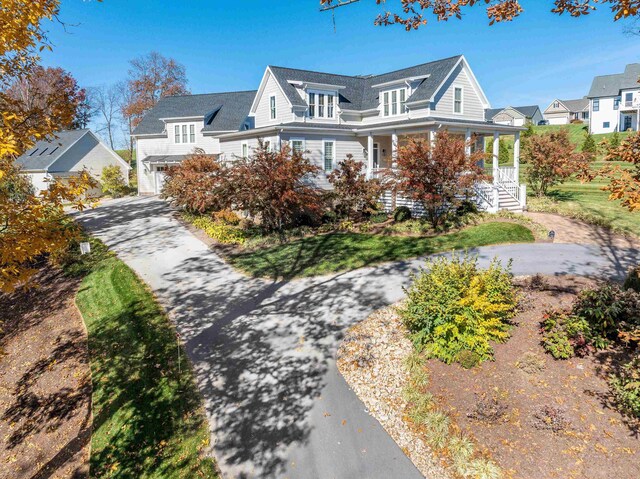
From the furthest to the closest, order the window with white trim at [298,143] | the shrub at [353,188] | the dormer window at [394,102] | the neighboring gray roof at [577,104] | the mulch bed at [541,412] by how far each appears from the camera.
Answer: the neighboring gray roof at [577,104]
the dormer window at [394,102]
the window with white trim at [298,143]
the shrub at [353,188]
the mulch bed at [541,412]

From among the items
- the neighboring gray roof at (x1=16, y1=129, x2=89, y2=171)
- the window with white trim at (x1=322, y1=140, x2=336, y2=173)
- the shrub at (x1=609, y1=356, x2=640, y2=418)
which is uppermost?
the neighboring gray roof at (x1=16, y1=129, x2=89, y2=171)

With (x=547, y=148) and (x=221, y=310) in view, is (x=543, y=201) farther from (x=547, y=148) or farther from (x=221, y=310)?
(x=221, y=310)

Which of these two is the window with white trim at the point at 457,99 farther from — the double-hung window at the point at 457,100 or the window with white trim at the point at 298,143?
the window with white trim at the point at 298,143

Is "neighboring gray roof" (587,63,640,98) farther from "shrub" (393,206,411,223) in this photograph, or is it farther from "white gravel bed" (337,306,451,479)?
"white gravel bed" (337,306,451,479)

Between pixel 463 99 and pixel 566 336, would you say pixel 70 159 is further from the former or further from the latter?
pixel 566 336

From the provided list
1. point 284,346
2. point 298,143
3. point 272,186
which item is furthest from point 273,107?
point 284,346

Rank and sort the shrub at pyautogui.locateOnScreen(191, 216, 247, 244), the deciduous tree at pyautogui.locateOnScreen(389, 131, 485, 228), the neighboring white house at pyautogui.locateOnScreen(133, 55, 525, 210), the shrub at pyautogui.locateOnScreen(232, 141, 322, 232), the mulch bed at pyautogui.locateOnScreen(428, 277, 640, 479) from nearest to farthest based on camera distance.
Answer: the mulch bed at pyautogui.locateOnScreen(428, 277, 640, 479)
the shrub at pyautogui.locateOnScreen(232, 141, 322, 232)
the deciduous tree at pyautogui.locateOnScreen(389, 131, 485, 228)
the shrub at pyautogui.locateOnScreen(191, 216, 247, 244)
the neighboring white house at pyautogui.locateOnScreen(133, 55, 525, 210)

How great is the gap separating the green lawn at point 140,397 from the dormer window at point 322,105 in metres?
15.9

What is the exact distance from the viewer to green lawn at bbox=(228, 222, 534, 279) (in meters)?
13.3

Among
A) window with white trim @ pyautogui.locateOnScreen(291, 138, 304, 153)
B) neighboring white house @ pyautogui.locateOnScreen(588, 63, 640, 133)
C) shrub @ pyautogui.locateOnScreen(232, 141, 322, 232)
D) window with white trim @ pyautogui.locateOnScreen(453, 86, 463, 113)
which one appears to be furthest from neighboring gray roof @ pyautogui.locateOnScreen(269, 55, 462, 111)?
neighboring white house @ pyautogui.locateOnScreen(588, 63, 640, 133)

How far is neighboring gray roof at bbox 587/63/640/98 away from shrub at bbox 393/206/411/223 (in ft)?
157

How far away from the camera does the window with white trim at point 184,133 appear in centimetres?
3256

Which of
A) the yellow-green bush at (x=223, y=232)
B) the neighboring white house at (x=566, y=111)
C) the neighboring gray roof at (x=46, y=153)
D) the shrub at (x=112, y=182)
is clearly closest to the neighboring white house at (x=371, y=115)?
the yellow-green bush at (x=223, y=232)

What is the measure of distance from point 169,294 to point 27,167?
96.6ft
